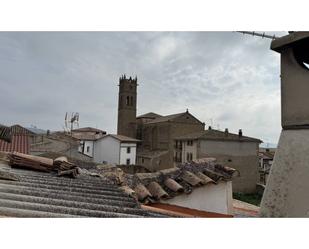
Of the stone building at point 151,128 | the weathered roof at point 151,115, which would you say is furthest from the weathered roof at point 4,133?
the weathered roof at point 151,115

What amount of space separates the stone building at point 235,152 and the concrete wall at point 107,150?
15.8ft

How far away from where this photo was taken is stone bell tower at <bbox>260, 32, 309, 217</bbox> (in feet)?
3.35

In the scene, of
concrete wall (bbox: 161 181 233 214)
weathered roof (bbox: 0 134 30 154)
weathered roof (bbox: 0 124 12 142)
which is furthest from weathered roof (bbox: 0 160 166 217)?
weathered roof (bbox: 0 134 30 154)

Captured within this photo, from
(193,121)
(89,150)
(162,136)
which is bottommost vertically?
Answer: (89,150)

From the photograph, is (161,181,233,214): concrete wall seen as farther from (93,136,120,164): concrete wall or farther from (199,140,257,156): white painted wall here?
(93,136,120,164): concrete wall

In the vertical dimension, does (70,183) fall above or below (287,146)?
below

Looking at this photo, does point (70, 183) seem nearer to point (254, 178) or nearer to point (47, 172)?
point (47, 172)

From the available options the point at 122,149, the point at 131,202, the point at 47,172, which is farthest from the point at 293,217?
the point at 122,149

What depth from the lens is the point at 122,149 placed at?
1544 cm

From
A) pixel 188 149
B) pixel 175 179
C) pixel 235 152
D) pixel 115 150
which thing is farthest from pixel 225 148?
pixel 175 179

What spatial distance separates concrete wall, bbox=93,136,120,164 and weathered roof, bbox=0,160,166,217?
13820mm

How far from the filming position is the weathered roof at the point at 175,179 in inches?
90.0
